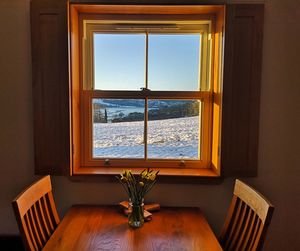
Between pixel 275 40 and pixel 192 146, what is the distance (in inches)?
33.4

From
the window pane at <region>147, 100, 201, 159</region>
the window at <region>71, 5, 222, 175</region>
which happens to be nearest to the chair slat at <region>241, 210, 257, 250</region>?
the window at <region>71, 5, 222, 175</region>

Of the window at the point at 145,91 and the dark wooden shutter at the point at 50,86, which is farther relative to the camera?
the window at the point at 145,91

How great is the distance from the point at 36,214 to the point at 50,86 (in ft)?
2.49

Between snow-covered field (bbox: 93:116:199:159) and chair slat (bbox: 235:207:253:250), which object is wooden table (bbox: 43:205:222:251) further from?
snow-covered field (bbox: 93:116:199:159)

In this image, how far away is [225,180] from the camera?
6.57 feet

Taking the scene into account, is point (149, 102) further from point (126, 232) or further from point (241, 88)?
point (126, 232)

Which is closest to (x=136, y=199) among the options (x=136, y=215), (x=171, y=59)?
(x=136, y=215)

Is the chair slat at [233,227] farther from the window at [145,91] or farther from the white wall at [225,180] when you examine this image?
the window at [145,91]

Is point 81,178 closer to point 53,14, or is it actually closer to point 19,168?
point 19,168

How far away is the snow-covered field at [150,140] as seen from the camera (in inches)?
85.8

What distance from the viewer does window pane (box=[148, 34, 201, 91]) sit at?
2.12 m


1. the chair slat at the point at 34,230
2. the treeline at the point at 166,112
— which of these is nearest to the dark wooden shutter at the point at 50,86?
the treeline at the point at 166,112

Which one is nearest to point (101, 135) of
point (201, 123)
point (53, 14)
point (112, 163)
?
point (112, 163)

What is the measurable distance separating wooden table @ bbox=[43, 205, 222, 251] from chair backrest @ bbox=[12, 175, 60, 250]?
93mm
